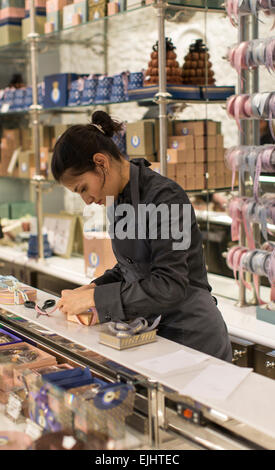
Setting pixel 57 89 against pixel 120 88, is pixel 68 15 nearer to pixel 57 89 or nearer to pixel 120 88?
pixel 57 89

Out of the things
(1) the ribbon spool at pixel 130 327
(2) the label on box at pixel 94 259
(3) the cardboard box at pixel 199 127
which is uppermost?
(3) the cardboard box at pixel 199 127

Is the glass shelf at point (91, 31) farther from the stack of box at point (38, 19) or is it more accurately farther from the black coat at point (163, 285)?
the black coat at point (163, 285)

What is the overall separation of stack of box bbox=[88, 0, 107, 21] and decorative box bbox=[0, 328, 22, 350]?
9.57 feet

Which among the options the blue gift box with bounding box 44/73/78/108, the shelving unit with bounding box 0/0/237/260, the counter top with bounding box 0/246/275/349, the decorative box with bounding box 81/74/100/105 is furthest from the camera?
the blue gift box with bounding box 44/73/78/108

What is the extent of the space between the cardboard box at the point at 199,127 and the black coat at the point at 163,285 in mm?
1882

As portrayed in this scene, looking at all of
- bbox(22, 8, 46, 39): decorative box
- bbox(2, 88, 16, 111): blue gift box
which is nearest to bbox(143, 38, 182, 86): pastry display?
bbox(22, 8, 46, 39): decorative box

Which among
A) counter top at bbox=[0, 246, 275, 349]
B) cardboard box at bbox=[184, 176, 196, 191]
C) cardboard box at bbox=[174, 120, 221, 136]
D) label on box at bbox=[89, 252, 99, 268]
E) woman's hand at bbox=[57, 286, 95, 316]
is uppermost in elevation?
cardboard box at bbox=[174, 120, 221, 136]

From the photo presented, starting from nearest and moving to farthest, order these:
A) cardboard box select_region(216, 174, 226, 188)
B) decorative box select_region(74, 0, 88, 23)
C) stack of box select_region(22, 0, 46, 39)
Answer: cardboard box select_region(216, 174, 226, 188)
decorative box select_region(74, 0, 88, 23)
stack of box select_region(22, 0, 46, 39)

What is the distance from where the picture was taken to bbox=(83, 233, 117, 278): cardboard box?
4.45 meters

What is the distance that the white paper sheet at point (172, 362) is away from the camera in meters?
1.77

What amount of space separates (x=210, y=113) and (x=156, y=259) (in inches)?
89.0

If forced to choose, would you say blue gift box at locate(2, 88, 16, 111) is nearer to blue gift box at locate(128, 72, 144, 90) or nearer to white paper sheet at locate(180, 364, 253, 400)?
→ blue gift box at locate(128, 72, 144, 90)

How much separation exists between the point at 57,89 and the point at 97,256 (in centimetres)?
145

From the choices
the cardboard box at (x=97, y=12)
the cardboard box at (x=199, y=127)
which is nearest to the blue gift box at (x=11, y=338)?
the cardboard box at (x=199, y=127)
